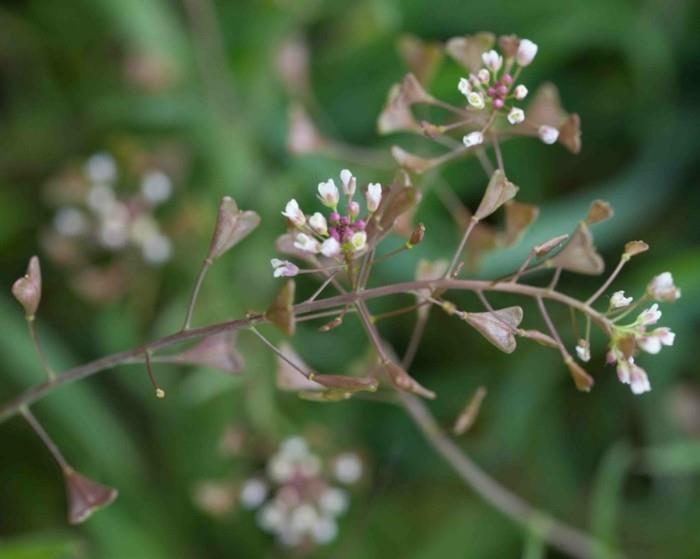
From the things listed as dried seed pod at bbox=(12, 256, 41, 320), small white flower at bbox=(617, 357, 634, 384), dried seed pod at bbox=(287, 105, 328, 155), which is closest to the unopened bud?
small white flower at bbox=(617, 357, 634, 384)

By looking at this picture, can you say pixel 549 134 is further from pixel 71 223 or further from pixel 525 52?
pixel 71 223

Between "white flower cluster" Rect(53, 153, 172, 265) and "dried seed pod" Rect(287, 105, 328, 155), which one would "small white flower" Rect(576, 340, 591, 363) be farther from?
"white flower cluster" Rect(53, 153, 172, 265)

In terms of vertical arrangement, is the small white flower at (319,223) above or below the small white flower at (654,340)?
above

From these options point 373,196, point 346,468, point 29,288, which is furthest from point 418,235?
point 346,468

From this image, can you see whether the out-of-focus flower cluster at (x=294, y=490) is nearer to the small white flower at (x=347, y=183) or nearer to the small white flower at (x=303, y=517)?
the small white flower at (x=303, y=517)

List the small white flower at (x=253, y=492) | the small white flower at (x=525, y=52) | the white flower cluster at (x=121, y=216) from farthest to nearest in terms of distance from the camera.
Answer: the white flower cluster at (x=121, y=216) < the small white flower at (x=253, y=492) < the small white flower at (x=525, y=52)

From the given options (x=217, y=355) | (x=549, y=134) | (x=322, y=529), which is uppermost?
(x=549, y=134)

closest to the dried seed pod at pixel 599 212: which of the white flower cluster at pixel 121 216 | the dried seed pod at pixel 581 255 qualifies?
the dried seed pod at pixel 581 255
